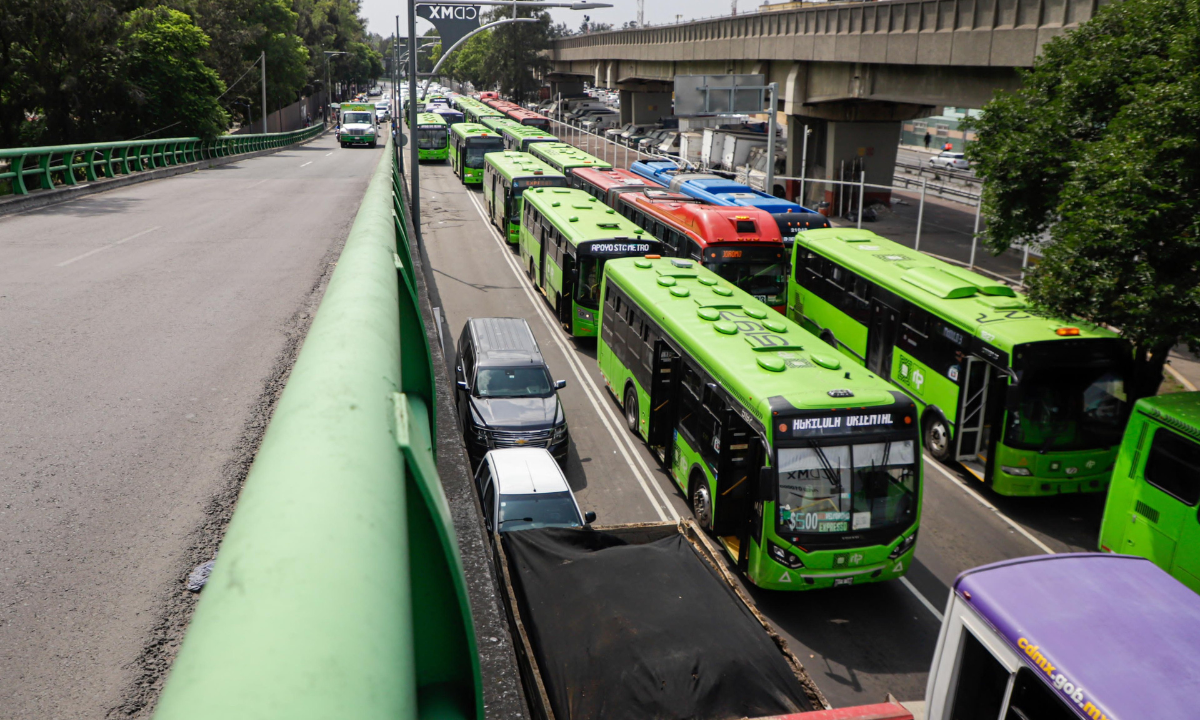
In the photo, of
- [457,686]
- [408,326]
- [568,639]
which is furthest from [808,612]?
[457,686]

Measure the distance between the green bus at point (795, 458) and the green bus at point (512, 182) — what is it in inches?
753

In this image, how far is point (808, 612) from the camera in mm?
11469

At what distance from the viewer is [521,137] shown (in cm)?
4850

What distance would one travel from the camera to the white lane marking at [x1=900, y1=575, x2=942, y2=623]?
11.4 m

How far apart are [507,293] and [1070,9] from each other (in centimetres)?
1625

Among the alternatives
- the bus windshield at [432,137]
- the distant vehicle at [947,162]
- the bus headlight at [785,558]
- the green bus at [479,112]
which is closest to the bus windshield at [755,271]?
the bus headlight at [785,558]

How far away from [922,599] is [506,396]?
742cm

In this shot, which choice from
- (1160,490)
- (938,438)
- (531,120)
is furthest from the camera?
(531,120)

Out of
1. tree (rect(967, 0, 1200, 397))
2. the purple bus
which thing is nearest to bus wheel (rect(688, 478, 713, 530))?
the purple bus

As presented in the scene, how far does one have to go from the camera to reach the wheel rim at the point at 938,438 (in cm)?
1526

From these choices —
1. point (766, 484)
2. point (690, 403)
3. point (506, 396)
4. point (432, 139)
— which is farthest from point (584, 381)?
point (432, 139)

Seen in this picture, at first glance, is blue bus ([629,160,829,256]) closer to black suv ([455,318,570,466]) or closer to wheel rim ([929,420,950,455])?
wheel rim ([929,420,950,455])

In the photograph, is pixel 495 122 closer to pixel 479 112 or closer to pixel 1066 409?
pixel 479 112

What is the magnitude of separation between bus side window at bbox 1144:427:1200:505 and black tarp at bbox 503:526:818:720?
6.27m
